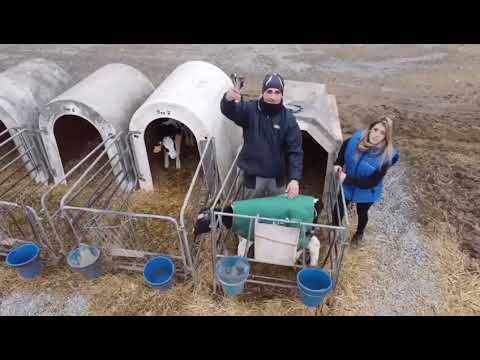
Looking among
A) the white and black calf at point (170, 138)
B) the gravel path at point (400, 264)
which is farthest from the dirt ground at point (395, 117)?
the white and black calf at point (170, 138)

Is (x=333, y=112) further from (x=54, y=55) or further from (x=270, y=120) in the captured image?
(x=54, y=55)

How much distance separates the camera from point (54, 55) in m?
14.8

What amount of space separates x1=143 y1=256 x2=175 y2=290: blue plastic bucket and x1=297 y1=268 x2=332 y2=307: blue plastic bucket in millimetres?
1577

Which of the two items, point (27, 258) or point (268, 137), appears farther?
point (27, 258)

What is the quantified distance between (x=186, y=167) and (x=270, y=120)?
122 inches

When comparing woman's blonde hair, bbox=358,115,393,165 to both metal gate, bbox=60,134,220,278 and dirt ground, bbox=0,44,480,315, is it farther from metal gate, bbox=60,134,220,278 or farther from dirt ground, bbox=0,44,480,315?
metal gate, bbox=60,134,220,278

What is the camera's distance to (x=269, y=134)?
4.45m

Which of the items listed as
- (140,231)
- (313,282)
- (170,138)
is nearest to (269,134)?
(313,282)

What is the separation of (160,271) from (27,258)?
1801 millimetres

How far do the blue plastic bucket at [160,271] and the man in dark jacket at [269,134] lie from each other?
5.17 feet

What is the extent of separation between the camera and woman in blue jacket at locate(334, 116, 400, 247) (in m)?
4.10

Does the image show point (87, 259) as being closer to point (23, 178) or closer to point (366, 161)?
point (23, 178)

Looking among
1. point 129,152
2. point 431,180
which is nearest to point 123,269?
point 129,152

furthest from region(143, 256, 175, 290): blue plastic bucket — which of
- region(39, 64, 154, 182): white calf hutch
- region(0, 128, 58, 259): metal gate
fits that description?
region(39, 64, 154, 182): white calf hutch
